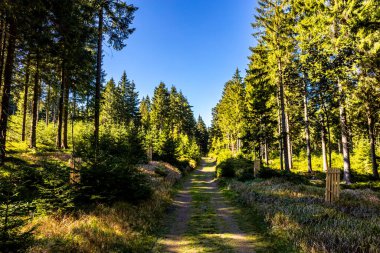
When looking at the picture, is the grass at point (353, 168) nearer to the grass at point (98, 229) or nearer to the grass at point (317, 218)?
the grass at point (317, 218)

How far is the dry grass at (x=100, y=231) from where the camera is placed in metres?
6.79

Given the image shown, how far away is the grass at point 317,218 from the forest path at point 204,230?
109 centimetres

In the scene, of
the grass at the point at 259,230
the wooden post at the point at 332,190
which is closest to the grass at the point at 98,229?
the grass at the point at 259,230

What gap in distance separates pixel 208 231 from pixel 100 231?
390 centimetres

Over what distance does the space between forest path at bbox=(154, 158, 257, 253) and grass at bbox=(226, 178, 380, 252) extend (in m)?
1.09

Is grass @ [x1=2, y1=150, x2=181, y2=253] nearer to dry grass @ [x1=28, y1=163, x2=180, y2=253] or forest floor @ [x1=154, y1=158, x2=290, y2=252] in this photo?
dry grass @ [x1=28, y1=163, x2=180, y2=253]

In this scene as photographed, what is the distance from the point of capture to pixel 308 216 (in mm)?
9328

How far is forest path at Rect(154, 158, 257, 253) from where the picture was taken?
8.28 m

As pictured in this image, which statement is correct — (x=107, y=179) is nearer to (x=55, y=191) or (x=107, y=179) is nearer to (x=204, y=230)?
(x=55, y=191)

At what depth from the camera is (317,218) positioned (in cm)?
916

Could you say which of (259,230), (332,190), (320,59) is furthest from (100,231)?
(320,59)

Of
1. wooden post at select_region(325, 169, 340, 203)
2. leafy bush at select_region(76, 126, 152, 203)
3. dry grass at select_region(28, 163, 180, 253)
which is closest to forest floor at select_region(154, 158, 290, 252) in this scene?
dry grass at select_region(28, 163, 180, 253)

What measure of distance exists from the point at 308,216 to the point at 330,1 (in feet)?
55.6

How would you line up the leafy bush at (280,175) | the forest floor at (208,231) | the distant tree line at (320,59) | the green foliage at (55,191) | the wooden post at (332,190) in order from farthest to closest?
the leafy bush at (280,175) < the distant tree line at (320,59) < the wooden post at (332,190) < the green foliage at (55,191) < the forest floor at (208,231)
